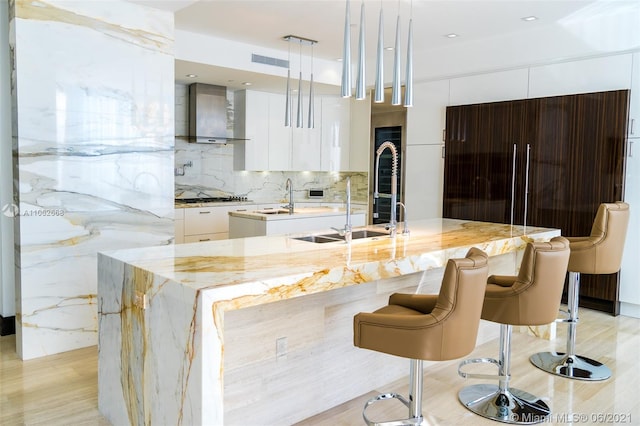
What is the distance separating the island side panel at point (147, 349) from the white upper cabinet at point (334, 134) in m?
5.49

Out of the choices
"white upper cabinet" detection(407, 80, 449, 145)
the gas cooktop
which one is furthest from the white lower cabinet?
"white upper cabinet" detection(407, 80, 449, 145)

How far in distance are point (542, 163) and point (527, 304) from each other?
122 inches

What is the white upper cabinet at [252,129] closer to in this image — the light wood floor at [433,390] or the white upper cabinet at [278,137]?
the white upper cabinet at [278,137]

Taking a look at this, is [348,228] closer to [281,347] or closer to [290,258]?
[290,258]

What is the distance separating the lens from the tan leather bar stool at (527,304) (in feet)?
9.23

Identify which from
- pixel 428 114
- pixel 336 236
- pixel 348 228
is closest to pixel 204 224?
pixel 428 114

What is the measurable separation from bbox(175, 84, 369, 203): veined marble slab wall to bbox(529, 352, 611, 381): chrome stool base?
4.60m

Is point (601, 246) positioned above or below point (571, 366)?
above

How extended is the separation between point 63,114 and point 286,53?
3313 millimetres

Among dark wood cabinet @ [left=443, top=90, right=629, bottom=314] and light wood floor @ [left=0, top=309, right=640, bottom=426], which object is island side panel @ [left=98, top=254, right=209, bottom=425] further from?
dark wood cabinet @ [left=443, top=90, right=629, bottom=314]

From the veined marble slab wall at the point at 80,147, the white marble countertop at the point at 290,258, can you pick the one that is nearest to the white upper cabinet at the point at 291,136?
the veined marble slab wall at the point at 80,147

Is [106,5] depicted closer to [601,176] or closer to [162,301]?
[162,301]

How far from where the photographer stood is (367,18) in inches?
202

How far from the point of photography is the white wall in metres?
4.05
